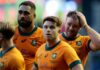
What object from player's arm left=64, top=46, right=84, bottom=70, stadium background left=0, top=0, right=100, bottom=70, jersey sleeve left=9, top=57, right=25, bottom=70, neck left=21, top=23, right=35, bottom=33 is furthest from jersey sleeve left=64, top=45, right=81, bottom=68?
stadium background left=0, top=0, right=100, bottom=70

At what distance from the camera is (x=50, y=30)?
10977 mm

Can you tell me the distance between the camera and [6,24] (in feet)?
36.3

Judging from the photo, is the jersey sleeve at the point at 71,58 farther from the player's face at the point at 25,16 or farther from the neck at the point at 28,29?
the neck at the point at 28,29

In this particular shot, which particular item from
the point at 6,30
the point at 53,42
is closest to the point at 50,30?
the point at 53,42

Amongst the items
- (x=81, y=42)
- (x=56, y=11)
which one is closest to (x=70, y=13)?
(x=81, y=42)

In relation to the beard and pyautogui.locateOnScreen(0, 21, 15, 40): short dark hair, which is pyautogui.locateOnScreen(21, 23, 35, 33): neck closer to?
the beard

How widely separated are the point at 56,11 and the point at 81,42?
45.4ft

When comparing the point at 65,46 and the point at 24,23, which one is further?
the point at 24,23

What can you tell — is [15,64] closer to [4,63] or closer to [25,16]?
[4,63]

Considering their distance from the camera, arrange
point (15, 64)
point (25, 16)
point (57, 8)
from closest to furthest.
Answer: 1. point (15, 64)
2. point (25, 16)
3. point (57, 8)

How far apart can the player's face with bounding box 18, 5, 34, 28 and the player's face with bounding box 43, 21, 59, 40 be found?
3.31ft

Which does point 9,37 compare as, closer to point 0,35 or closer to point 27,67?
point 0,35

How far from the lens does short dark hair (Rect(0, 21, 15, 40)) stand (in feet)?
36.0

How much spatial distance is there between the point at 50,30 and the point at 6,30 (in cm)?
70
